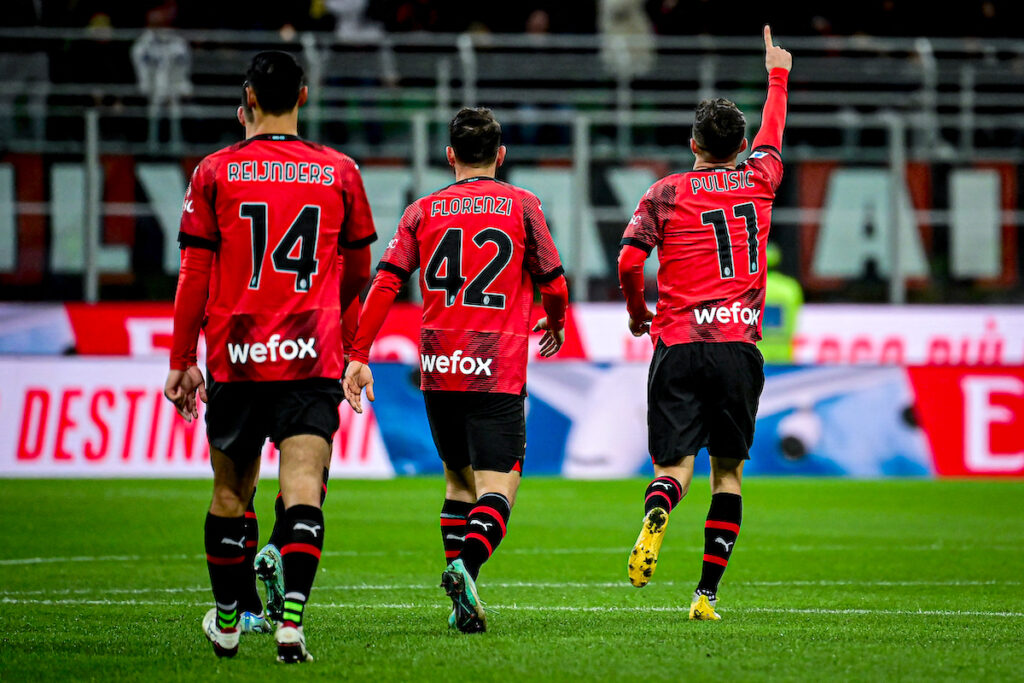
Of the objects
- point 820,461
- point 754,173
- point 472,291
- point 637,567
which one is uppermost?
point 754,173

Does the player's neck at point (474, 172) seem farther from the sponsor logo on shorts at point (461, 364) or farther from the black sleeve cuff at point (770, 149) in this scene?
the black sleeve cuff at point (770, 149)

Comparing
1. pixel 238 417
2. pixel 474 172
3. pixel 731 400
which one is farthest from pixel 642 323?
pixel 238 417

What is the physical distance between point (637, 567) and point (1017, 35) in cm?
1803

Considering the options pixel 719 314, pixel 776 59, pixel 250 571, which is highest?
pixel 776 59

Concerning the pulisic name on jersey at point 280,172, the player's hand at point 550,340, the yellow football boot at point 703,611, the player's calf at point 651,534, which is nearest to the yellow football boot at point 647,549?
the player's calf at point 651,534

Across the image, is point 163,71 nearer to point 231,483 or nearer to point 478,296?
point 478,296

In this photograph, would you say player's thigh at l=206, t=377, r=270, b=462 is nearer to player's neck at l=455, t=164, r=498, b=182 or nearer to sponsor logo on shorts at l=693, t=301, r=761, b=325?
player's neck at l=455, t=164, r=498, b=182

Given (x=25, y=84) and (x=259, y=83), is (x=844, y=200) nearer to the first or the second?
(x=25, y=84)

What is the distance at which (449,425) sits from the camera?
620 centimetres

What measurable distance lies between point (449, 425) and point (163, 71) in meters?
13.4

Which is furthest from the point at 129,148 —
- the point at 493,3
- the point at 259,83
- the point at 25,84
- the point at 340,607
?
the point at 259,83

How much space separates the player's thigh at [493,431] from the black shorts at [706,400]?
622mm

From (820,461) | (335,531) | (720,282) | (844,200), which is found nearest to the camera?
(720,282)

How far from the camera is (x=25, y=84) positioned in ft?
59.3
